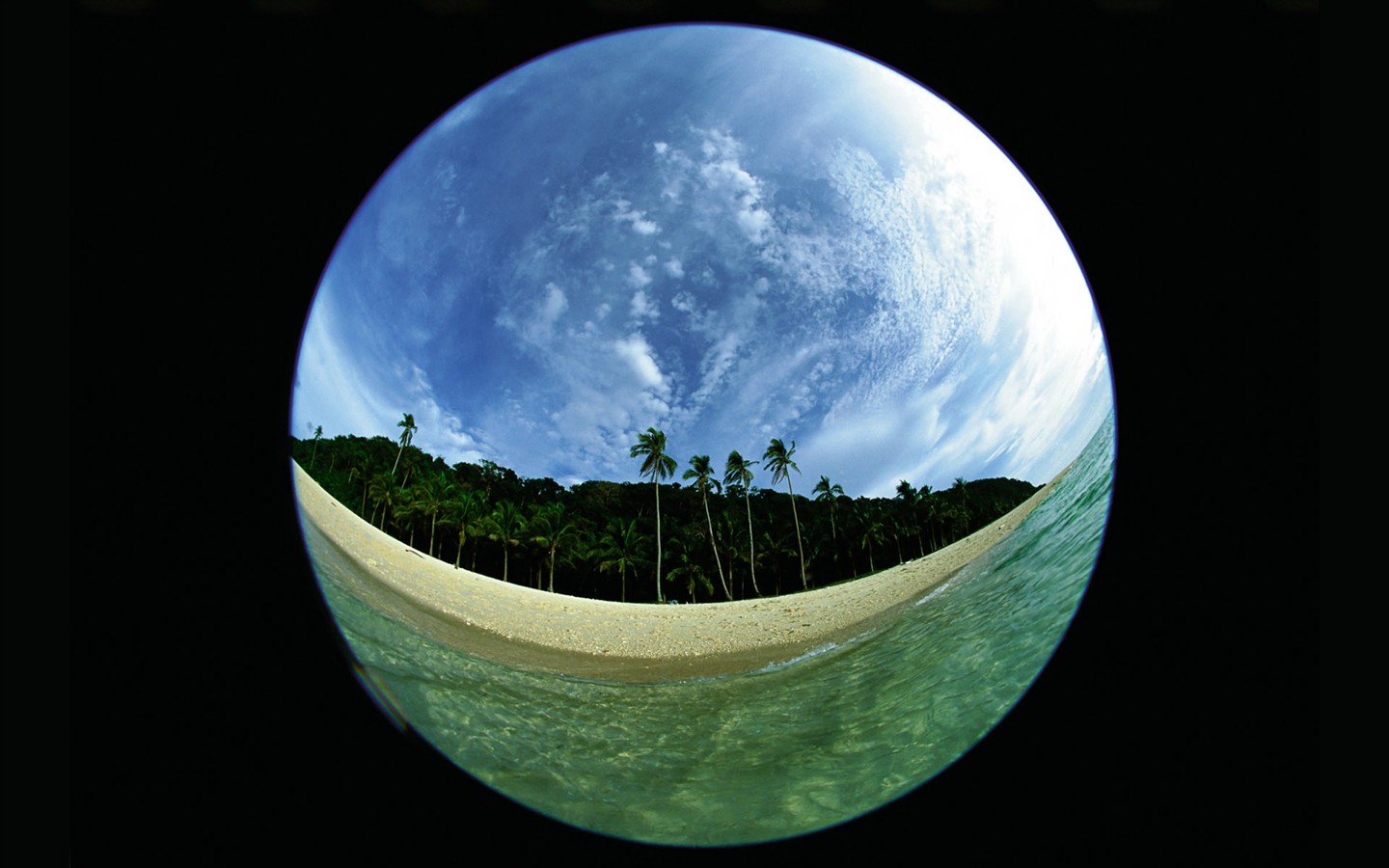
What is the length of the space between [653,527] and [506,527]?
841cm

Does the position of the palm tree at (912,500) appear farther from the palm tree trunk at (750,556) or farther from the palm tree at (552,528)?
the palm tree at (552,528)

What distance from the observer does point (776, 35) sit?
12.2 ft

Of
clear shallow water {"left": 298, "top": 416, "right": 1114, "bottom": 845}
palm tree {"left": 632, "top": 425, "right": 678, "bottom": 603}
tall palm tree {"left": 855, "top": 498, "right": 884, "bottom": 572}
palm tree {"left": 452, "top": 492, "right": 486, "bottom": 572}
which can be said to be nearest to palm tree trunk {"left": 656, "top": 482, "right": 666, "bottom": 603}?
palm tree {"left": 632, "top": 425, "right": 678, "bottom": 603}

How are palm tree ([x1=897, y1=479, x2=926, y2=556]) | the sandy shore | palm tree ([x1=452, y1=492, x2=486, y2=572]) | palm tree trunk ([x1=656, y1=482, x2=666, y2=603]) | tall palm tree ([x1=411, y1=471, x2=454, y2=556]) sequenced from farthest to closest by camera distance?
palm tree trunk ([x1=656, y1=482, x2=666, y2=603]), palm tree ([x1=452, y1=492, x2=486, y2=572]), tall palm tree ([x1=411, y1=471, x2=454, y2=556]), palm tree ([x1=897, y1=479, x2=926, y2=556]), the sandy shore

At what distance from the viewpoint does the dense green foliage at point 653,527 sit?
17.1 m

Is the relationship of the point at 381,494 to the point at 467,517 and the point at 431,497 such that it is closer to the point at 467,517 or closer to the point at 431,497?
the point at 431,497

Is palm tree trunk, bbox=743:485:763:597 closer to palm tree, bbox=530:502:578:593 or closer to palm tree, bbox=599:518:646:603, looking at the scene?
palm tree, bbox=599:518:646:603

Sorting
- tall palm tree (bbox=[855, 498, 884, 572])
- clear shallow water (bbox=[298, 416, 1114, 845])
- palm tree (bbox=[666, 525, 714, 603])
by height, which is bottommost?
clear shallow water (bbox=[298, 416, 1114, 845])

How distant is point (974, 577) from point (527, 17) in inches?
398

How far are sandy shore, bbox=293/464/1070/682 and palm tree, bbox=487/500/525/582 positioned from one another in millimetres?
2361

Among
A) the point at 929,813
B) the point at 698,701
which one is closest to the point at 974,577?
the point at 698,701

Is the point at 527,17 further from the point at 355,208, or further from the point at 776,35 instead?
the point at 776,35

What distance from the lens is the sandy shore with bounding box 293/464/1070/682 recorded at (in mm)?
8672

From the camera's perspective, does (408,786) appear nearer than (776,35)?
Yes
